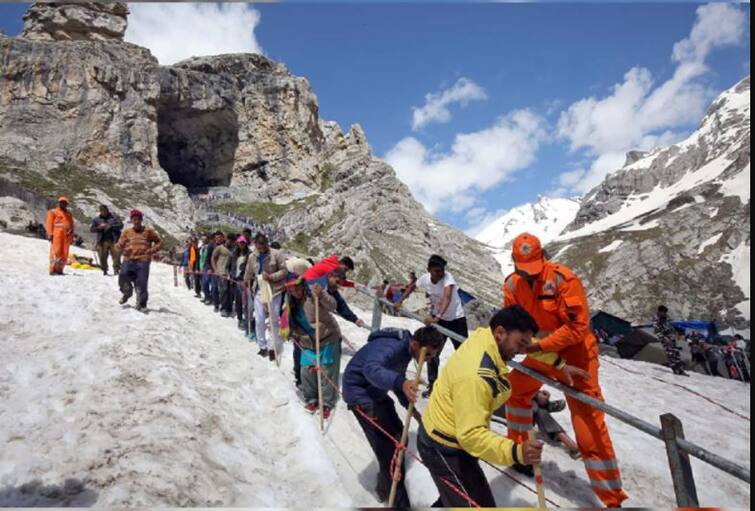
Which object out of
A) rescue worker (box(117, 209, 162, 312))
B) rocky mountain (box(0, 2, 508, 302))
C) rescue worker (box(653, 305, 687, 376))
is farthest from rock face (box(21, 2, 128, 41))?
rescue worker (box(653, 305, 687, 376))

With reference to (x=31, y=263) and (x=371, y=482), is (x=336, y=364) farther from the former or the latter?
(x=31, y=263)

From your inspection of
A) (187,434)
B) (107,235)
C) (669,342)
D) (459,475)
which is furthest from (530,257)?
(107,235)

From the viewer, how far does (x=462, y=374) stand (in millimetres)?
3383

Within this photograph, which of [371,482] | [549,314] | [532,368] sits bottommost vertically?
[371,482]

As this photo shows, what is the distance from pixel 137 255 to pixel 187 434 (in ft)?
20.1

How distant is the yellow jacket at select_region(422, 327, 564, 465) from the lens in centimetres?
310

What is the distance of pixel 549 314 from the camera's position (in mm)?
4906

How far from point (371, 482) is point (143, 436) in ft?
8.00

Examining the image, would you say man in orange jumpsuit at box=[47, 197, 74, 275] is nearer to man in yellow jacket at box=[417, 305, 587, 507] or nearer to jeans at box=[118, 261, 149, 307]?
jeans at box=[118, 261, 149, 307]

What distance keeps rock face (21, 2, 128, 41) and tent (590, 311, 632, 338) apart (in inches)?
3017

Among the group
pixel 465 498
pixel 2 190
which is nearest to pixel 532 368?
pixel 465 498

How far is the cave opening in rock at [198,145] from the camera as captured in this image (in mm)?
65562

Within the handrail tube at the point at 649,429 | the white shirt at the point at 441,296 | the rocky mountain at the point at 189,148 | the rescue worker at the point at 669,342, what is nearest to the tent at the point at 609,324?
the rescue worker at the point at 669,342

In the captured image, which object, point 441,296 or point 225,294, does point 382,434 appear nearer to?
point 441,296
